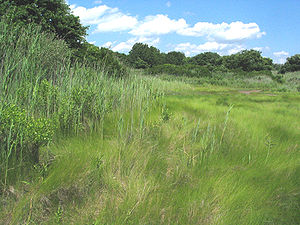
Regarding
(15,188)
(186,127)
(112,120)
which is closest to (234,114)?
(186,127)

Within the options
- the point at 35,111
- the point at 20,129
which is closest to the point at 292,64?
the point at 35,111

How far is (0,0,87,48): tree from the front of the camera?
219 inches

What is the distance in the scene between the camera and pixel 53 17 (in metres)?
6.27

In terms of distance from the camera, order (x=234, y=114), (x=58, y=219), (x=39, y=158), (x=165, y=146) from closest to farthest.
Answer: (x=58, y=219), (x=39, y=158), (x=165, y=146), (x=234, y=114)

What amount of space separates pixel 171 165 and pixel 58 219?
103 centimetres

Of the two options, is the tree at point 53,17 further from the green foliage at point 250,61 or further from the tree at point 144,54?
the green foliage at point 250,61

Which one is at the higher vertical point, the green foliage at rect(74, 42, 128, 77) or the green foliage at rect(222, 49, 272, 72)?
the green foliage at rect(222, 49, 272, 72)

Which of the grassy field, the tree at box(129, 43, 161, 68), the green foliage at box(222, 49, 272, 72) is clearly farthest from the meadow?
the green foliage at box(222, 49, 272, 72)

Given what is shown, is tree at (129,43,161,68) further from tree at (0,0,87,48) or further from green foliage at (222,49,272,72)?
tree at (0,0,87,48)

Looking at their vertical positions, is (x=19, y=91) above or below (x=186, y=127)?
above

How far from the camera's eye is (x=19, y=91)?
7.24 feet

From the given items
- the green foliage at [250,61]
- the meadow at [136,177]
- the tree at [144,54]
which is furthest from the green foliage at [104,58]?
the green foliage at [250,61]

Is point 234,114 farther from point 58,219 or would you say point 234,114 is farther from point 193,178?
point 58,219

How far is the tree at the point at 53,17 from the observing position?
5.55 m
